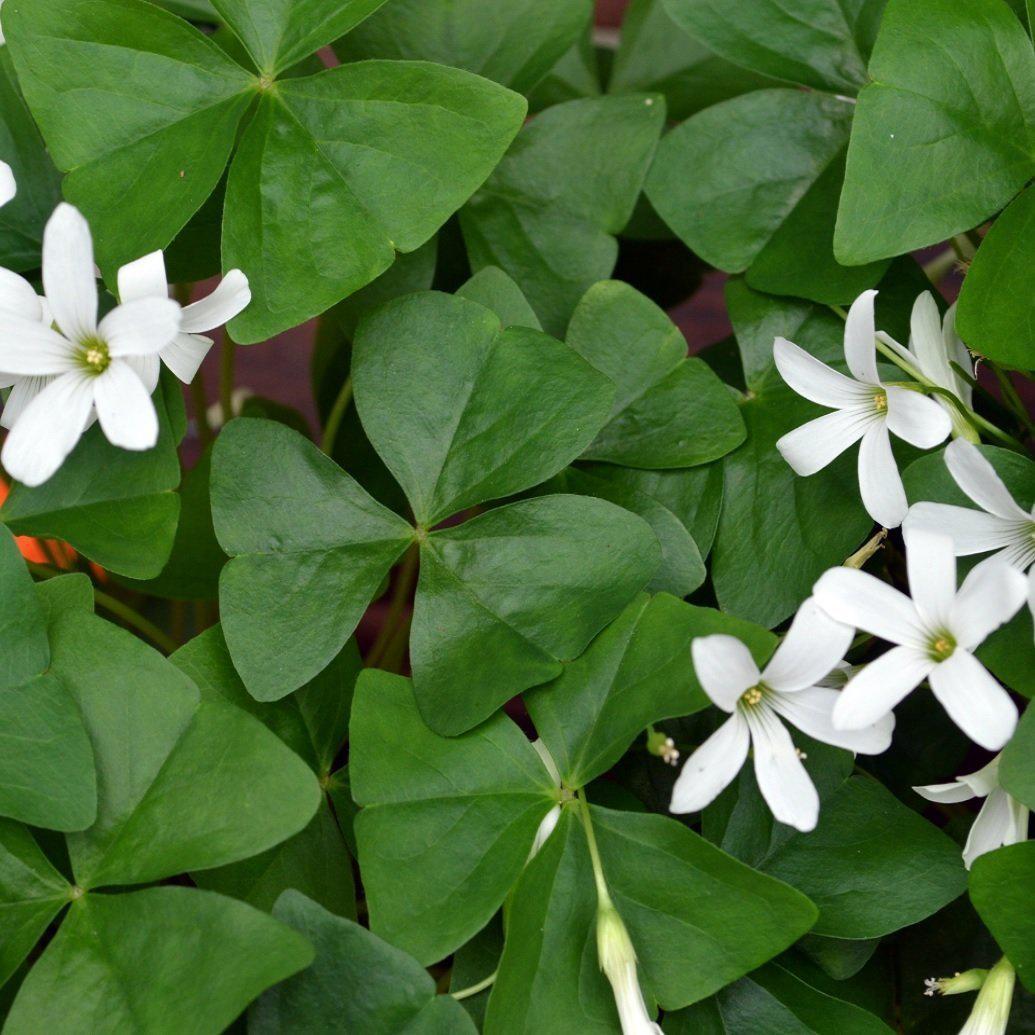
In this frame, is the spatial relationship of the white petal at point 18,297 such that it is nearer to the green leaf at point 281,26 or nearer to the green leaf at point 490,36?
the green leaf at point 281,26

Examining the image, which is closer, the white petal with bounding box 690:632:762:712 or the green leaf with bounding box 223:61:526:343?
the white petal with bounding box 690:632:762:712

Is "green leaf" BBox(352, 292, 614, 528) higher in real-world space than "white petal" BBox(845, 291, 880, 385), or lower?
lower

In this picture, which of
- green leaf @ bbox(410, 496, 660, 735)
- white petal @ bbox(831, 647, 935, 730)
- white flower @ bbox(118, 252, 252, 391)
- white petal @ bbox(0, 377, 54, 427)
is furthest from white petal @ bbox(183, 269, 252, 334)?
white petal @ bbox(831, 647, 935, 730)

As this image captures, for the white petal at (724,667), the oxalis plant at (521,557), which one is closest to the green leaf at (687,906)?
the oxalis plant at (521,557)

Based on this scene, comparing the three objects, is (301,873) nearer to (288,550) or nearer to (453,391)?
(288,550)

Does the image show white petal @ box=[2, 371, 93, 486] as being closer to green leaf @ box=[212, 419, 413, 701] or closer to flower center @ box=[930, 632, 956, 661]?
green leaf @ box=[212, 419, 413, 701]

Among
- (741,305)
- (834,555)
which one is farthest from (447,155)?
(834,555)

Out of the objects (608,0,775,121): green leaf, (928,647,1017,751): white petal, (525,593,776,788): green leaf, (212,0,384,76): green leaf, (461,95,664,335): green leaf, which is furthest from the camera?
(608,0,775,121): green leaf
